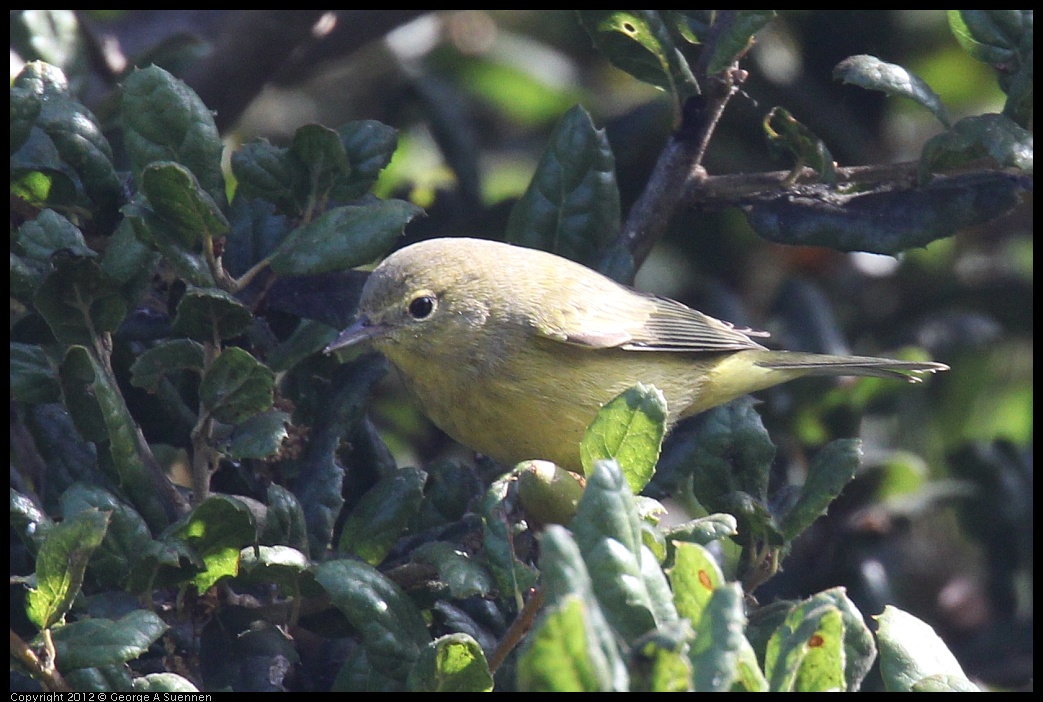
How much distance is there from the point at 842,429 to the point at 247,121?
381cm

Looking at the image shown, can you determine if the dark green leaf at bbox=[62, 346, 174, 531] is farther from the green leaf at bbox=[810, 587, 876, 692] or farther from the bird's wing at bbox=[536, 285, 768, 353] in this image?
the green leaf at bbox=[810, 587, 876, 692]

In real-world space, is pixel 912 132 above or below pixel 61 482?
above

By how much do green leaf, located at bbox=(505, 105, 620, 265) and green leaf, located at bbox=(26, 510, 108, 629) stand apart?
194 centimetres

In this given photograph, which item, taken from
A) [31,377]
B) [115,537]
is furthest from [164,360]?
[115,537]

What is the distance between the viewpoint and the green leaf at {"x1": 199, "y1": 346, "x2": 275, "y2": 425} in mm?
2746

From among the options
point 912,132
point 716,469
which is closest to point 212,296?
point 716,469

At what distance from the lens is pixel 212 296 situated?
2701 millimetres

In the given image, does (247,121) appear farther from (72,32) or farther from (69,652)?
(69,652)

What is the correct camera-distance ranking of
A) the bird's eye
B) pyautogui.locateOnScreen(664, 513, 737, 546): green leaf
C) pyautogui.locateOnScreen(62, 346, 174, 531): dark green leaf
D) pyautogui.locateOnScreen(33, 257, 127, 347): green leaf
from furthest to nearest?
the bird's eye
pyautogui.locateOnScreen(33, 257, 127, 347): green leaf
pyautogui.locateOnScreen(62, 346, 174, 531): dark green leaf
pyautogui.locateOnScreen(664, 513, 737, 546): green leaf

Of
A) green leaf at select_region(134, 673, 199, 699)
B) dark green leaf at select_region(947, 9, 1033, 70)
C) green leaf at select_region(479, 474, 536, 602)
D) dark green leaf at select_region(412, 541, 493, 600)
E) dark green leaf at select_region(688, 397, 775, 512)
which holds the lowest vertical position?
green leaf at select_region(134, 673, 199, 699)

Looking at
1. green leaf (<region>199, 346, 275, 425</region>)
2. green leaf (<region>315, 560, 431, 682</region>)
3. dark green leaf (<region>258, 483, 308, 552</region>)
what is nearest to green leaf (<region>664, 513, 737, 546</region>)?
green leaf (<region>315, 560, 431, 682</region>)

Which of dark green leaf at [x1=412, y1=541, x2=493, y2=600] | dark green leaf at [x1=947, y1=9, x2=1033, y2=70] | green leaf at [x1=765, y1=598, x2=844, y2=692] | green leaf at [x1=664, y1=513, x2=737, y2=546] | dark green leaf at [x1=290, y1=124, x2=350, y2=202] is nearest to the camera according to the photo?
green leaf at [x1=765, y1=598, x2=844, y2=692]

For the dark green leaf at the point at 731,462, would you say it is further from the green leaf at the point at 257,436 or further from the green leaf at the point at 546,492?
the green leaf at the point at 257,436

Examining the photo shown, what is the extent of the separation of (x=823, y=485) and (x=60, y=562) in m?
1.81
